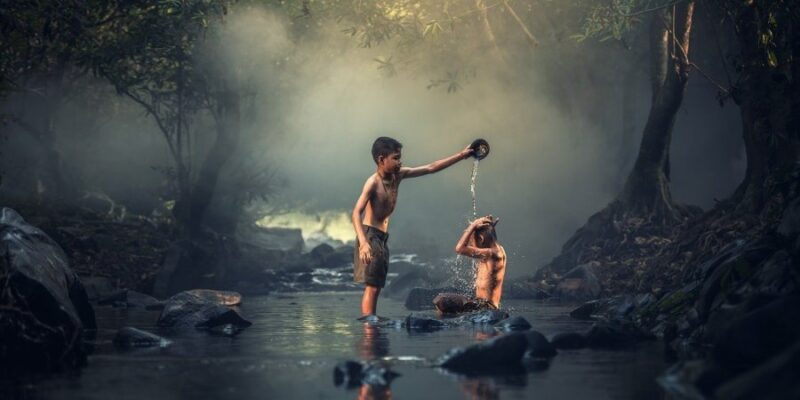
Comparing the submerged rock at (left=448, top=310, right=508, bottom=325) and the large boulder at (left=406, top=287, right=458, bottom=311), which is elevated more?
the large boulder at (left=406, top=287, right=458, bottom=311)

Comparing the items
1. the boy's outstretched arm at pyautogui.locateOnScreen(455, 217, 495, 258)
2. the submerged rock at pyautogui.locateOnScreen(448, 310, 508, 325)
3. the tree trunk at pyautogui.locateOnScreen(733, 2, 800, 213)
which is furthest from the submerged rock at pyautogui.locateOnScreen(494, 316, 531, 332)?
the tree trunk at pyautogui.locateOnScreen(733, 2, 800, 213)

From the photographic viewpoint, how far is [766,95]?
49.6 ft

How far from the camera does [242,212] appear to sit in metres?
34.6

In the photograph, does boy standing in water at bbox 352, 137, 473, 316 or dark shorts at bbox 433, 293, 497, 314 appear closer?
boy standing in water at bbox 352, 137, 473, 316

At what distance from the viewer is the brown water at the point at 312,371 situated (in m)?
6.35

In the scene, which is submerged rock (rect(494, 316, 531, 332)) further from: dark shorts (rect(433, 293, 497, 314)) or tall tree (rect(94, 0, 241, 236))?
tall tree (rect(94, 0, 241, 236))

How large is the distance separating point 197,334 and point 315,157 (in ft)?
108

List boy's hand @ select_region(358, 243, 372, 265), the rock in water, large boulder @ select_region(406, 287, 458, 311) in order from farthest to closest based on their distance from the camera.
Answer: large boulder @ select_region(406, 287, 458, 311)
boy's hand @ select_region(358, 243, 372, 265)
the rock in water

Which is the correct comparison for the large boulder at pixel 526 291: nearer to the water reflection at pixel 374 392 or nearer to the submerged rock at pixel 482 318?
the submerged rock at pixel 482 318

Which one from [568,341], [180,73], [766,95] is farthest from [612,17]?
[568,341]

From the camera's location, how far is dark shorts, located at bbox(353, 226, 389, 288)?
12.6 metres

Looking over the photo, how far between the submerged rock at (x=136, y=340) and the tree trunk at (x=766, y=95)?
7077mm

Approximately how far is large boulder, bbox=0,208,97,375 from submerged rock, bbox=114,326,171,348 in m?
0.84

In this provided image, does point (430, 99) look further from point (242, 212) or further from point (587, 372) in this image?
point (587, 372)
